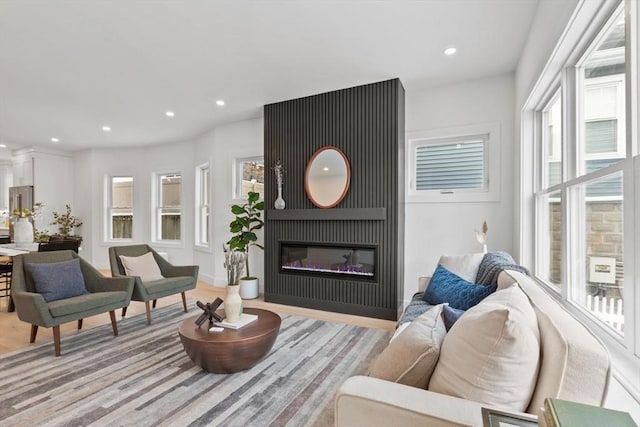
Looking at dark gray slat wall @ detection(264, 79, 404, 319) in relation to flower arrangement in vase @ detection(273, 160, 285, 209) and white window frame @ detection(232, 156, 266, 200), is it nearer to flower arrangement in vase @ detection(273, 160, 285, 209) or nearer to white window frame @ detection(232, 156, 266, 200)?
flower arrangement in vase @ detection(273, 160, 285, 209)

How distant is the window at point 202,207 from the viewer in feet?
20.2

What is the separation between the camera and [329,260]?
4094 millimetres

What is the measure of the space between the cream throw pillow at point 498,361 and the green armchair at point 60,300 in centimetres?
306

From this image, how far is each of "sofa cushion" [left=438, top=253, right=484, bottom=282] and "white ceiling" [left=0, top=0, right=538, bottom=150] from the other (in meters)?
1.97

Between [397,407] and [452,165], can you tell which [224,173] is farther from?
[397,407]

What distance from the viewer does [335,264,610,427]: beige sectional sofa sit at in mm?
886

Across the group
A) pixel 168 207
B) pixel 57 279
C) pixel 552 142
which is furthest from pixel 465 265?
pixel 168 207

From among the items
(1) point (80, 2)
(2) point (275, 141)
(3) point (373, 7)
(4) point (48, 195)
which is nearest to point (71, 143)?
(4) point (48, 195)

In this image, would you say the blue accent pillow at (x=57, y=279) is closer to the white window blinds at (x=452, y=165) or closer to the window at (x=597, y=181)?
the white window blinds at (x=452, y=165)

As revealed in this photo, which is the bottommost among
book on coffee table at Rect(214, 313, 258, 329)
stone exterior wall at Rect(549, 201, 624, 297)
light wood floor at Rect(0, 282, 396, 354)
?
light wood floor at Rect(0, 282, 396, 354)

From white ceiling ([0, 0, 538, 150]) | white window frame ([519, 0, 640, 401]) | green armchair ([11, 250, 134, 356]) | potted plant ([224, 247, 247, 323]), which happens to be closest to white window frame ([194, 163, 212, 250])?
white ceiling ([0, 0, 538, 150])

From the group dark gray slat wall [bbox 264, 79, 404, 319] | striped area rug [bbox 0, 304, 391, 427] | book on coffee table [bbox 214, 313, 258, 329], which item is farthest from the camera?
dark gray slat wall [bbox 264, 79, 404, 319]

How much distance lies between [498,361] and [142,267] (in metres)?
3.88

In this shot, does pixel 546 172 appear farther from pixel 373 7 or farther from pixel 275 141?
pixel 275 141
